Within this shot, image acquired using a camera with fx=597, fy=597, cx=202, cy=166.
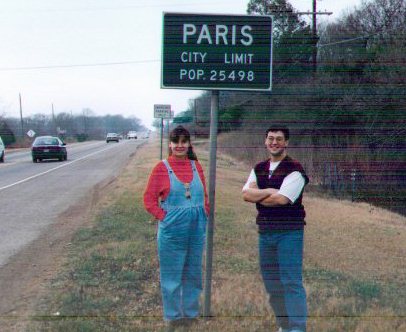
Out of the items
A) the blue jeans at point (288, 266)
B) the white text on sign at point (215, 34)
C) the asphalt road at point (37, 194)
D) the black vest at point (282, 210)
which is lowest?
the asphalt road at point (37, 194)

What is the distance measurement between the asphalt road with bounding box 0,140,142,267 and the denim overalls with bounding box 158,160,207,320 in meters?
3.15

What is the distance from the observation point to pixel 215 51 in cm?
404

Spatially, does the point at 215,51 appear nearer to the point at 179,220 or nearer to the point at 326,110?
the point at 179,220

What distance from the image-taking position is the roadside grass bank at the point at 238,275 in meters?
4.39

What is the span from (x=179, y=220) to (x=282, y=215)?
0.71 metres

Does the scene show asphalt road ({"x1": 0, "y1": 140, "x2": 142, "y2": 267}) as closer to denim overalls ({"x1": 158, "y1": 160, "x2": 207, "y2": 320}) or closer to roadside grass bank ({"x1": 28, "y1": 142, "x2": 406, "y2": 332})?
roadside grass bank ({"x1": 28, "y1": 142, "x2": 406, "y2": 332})

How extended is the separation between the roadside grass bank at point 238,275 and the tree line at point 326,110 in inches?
39.6

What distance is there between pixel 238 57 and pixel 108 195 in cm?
856

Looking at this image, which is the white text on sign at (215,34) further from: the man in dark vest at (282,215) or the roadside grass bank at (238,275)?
the roadside grass bank at (238,275)

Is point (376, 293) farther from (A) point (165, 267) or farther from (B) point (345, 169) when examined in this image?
(A) point (165, 267)

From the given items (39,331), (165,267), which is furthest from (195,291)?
(39,331)

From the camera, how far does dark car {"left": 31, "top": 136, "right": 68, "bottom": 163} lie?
24469 millimetres

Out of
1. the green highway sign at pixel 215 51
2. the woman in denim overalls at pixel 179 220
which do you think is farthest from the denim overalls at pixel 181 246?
the green highway sign at pixel 215 51

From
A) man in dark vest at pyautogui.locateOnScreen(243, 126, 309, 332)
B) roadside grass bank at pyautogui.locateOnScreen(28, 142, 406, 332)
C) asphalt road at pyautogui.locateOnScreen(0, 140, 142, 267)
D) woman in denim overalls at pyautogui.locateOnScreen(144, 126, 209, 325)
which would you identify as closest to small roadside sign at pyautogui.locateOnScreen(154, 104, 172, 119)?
roadside grass bank at pyautogui.locateOnScreen(28, 142, 406, 332)
